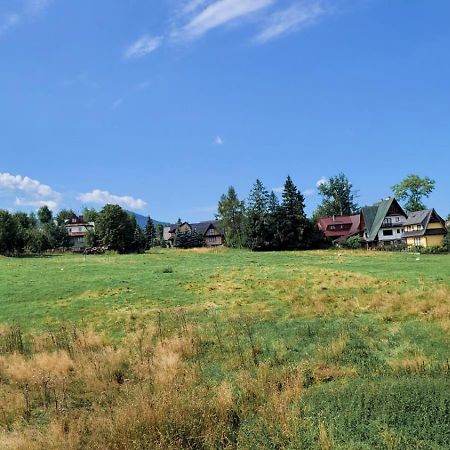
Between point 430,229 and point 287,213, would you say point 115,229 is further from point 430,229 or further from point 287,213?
point 430,229

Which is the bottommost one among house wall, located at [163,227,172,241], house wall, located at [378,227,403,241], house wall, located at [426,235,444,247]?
house wall, located at [426,235,444,247]

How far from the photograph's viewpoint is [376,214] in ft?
331

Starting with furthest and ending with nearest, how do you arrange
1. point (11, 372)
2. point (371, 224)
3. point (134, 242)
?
point (371, 224)
point (134, 242)
point (11, 372)

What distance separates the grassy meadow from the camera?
896 cm

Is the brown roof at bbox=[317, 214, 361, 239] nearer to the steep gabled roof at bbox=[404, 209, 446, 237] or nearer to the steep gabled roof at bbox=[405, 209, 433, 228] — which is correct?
the steep gabled roof at bbox=[405, 209, 433, 228]

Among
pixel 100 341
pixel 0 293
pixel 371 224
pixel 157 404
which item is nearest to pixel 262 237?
pixel 371 224

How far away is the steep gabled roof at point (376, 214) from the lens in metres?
96.9

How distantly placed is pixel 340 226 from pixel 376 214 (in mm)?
9110

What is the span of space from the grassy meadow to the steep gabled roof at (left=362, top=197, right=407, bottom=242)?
77430 millimetres

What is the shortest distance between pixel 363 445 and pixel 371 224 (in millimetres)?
96372

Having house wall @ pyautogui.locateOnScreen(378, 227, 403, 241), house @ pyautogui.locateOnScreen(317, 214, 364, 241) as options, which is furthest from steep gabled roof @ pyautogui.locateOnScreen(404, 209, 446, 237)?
house @ pyautogui.locateOnScreen(317, 214, 364, 241)

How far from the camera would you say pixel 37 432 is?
9547 millimetres

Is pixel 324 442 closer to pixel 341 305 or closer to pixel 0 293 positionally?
pixel 341 305

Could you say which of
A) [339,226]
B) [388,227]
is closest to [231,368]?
[388,227]
